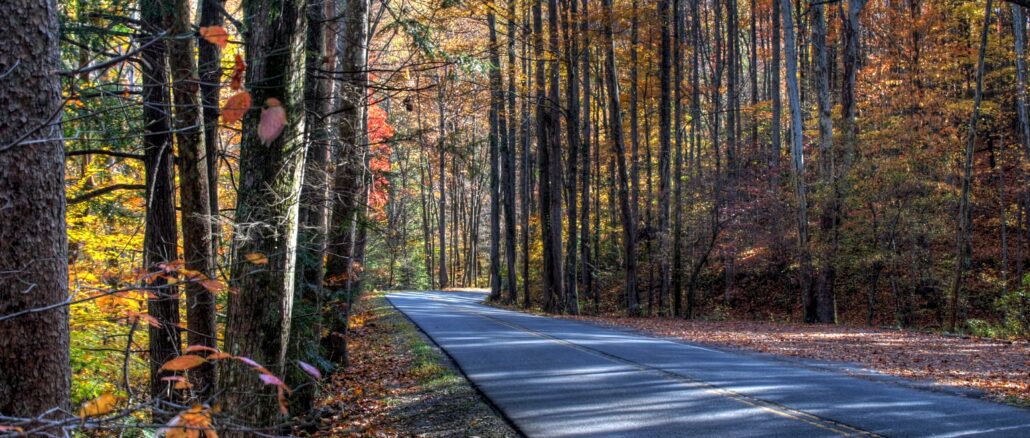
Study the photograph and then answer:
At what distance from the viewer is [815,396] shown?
27.4 ft

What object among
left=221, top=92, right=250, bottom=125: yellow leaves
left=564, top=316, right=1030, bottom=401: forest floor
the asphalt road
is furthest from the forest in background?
left=564, top=316, right=1030, bottom=401: forest floor

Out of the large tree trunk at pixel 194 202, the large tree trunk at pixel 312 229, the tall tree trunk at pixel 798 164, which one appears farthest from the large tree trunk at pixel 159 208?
the tall tree trunk at pixel 798 164

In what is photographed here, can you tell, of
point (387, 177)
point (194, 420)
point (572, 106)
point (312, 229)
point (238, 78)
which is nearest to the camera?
point (194, 420)

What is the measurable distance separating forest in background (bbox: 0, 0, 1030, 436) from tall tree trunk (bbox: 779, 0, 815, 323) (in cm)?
9

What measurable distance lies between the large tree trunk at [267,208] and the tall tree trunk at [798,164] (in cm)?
1920

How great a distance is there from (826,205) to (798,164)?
1.57m

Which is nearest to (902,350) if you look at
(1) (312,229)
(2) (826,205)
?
(2) (826,205)

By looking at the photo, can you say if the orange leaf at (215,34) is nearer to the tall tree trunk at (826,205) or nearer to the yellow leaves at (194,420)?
the yellow leaves at (194,420)

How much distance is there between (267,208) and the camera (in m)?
5.68

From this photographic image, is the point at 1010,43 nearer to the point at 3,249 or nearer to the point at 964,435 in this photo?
the point at 964,435

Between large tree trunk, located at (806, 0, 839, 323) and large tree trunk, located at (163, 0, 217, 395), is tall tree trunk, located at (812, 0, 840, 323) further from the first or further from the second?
large tree trunk, located at (163, 0, 217, 395)

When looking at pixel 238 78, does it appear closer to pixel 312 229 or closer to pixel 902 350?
pixel 312 229

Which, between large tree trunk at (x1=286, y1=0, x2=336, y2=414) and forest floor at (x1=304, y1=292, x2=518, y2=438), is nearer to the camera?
large tree trunk at (x1=286, y1=0, x2=336, y2=414)

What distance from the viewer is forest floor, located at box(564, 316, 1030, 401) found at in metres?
9.76
